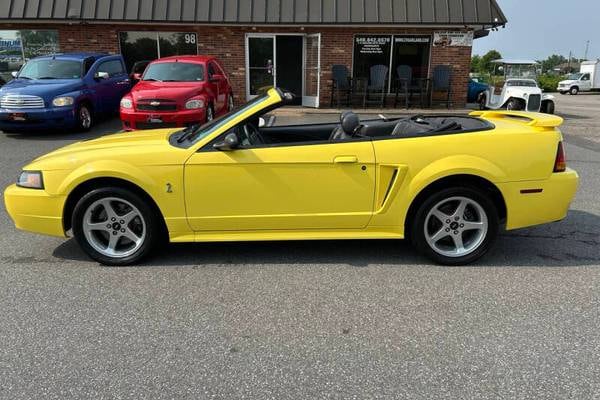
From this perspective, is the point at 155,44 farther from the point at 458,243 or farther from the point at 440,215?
the point at 458,243

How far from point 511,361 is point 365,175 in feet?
5.65

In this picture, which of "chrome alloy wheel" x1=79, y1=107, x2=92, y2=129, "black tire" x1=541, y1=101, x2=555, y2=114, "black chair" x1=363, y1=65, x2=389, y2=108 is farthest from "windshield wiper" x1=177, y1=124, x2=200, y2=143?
"black tire" x1=541, y1=101, x2=555, y2=114

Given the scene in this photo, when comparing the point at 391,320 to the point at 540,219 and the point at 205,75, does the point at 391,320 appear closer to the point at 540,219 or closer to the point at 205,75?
the point at 540,219

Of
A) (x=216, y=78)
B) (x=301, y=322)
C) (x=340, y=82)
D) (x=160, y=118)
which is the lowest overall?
(x=301, y=322)

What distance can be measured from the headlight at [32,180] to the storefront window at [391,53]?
42.7 feet

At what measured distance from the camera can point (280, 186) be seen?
152 inches

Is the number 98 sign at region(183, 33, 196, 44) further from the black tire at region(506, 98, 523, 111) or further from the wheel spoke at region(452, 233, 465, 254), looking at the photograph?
the wheel spoke at region(452, 233, 465, 254)

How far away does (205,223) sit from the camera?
3.94 m

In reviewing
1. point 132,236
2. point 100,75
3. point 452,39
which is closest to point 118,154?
point 132,236

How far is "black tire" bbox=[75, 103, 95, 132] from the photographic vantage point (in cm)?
1091

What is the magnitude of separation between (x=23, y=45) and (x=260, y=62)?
7582 millimetres

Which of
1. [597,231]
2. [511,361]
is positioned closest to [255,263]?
[511,361]

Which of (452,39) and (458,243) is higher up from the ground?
(452,39)

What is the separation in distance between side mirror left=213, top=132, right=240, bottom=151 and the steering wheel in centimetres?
32
